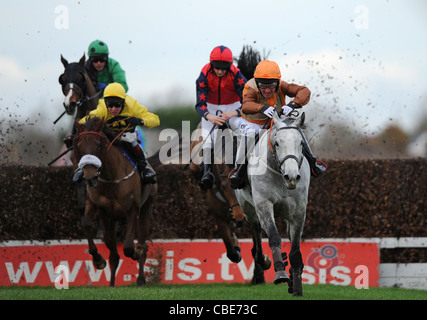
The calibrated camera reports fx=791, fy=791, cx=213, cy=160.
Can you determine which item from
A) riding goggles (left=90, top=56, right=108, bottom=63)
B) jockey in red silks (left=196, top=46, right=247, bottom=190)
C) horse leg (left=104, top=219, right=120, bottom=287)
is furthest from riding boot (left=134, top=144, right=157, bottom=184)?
riding goggles (left=90, top=56, right=108, bottom=63)

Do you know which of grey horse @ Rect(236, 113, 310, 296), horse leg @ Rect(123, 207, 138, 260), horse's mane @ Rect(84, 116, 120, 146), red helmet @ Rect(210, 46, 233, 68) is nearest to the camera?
grey horse @ Rect(236, 113, 310, 296)

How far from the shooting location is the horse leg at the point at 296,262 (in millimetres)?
8555

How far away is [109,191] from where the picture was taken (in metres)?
11.1

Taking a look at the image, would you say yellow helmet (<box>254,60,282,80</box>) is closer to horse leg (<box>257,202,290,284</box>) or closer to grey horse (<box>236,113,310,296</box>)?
grey horse (<box>236,113,310,296</box>)

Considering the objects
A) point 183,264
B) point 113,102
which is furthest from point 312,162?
point 183,264

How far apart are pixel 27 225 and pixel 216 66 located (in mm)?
4577

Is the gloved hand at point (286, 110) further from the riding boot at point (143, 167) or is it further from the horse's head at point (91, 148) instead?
the riding boot at point (143, 167)

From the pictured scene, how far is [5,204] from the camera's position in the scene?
43.1 feet

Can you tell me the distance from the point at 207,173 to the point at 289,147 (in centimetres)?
317

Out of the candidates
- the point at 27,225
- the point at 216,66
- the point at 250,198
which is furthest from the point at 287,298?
the point at 27,225

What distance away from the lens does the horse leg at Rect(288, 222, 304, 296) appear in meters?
8.55

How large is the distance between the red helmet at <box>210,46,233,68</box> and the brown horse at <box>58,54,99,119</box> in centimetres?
263

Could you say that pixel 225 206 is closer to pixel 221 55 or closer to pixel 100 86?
pixel 221 55

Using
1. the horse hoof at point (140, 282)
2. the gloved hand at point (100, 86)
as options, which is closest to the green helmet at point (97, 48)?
the gloved hand at point (100, 86)
